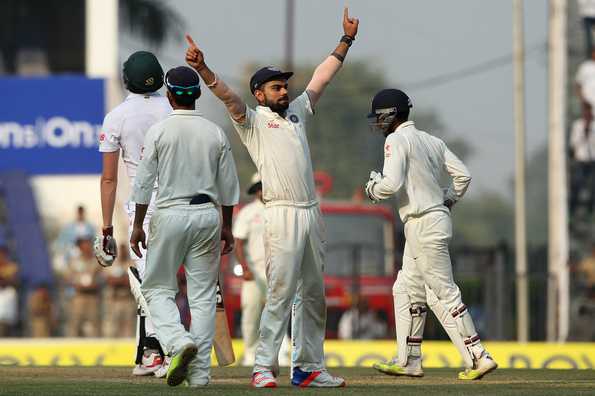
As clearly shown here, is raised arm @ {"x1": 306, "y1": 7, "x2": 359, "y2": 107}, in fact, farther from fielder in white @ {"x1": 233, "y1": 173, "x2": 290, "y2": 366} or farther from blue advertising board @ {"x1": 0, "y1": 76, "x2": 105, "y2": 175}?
blue advertising board @ {"x1": 0, "y1": 76, "x2": 105, "y2": 175}

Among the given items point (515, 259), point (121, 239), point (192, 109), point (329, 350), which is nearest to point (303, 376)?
point (192, 109)

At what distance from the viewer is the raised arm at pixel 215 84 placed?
35.2 ft

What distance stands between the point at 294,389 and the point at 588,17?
19.3m

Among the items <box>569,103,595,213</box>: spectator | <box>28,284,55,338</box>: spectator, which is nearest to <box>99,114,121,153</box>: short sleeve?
<box>28,284,55,338</box>: spectator

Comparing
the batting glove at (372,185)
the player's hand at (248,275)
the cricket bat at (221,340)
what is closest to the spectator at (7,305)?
the player's hand at (248,275)

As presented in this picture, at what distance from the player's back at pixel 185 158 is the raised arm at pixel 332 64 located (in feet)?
3.15

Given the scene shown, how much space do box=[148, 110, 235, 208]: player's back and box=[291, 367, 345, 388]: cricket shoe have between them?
53.3 inches

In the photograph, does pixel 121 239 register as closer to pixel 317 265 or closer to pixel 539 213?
pixel 317 265

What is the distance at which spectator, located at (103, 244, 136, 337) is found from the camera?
23.9 m

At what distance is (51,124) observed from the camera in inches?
1240

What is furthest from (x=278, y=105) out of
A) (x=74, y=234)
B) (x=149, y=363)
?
(x=74, y=234)

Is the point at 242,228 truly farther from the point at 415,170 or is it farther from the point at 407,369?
the point at 415,170

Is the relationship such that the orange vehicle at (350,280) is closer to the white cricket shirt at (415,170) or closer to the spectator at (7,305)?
the spectator at (7,305)

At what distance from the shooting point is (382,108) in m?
12.0
